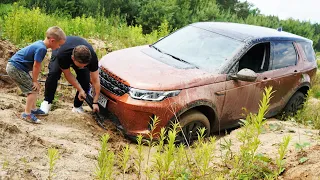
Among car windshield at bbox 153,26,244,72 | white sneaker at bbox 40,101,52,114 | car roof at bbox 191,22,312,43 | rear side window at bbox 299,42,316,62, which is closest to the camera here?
white sneaker at bbox 40,101,52,114

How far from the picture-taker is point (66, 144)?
4367mm

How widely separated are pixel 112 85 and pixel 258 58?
108 inches

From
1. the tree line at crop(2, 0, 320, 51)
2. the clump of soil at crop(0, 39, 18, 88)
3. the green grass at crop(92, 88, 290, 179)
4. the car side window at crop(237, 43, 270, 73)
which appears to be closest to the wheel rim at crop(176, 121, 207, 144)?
the green grass at crop(92, 88, 290, 179)

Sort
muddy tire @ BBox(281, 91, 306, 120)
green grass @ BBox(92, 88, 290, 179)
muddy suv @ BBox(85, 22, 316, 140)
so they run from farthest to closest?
muddy tire @ BBox(281, 91, 306, 120) → muddy suv @ BBox(85, 22, 316, 140) → green grass @ BBox(92, 88, 290, 179)

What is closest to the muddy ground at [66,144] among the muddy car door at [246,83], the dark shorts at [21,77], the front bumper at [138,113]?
the front bumper at [138,113]

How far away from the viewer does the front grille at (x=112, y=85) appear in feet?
16.5

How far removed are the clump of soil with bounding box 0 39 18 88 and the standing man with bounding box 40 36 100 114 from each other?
1.37 meters

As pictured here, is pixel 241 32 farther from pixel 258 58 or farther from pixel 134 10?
pixel 134 10

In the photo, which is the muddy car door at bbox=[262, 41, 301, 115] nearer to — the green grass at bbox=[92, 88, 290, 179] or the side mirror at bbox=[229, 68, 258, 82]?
the side mirror at bbox=[229, 68, 258, 82]

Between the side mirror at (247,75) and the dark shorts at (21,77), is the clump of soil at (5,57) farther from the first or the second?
the side mirror at (247,75)

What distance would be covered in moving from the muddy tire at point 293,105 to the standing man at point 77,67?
390 cm

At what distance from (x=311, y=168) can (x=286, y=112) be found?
374 centimetres

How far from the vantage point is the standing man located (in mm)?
4685

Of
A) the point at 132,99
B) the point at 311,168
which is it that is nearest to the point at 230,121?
the point at 132,99
